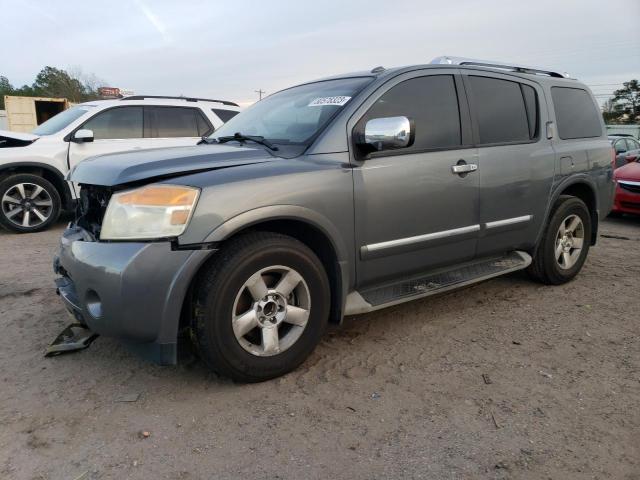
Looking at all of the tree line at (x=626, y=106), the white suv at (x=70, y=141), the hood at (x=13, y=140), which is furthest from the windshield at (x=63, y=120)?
the tree line at (x=626, y=106)

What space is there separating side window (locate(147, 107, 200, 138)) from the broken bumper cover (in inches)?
218

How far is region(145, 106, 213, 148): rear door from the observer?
7.73 meters

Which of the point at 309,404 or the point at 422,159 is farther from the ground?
the point at 422,159

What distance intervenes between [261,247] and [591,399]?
Answer: 1865 millimetres

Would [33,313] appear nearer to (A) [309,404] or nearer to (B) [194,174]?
(B) [194,174]

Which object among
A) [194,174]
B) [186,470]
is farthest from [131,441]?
[194,174]

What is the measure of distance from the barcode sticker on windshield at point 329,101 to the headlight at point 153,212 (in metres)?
1.21

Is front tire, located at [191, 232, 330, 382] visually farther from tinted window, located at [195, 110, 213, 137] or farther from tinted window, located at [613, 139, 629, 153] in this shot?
tinted window, located at [613, 139, 629, 153]

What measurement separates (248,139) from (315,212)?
894 mm

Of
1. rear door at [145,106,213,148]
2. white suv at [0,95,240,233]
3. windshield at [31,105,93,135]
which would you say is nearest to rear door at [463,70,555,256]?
white suv at [0,95,240,233]

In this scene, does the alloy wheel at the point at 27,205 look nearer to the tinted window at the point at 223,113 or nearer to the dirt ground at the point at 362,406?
the tinted window at the point at 223,113

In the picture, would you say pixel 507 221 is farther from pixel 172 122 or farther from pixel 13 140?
pixel 13 140

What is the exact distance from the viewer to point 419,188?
3328 millimetres

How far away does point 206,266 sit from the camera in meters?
2.63
